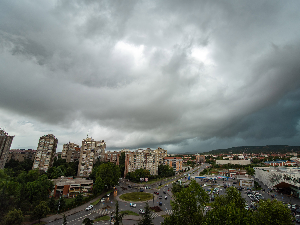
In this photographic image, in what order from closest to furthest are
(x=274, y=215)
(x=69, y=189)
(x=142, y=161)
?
(x=274, y=215)
(x=69, y=189)
(x=142, y=161)

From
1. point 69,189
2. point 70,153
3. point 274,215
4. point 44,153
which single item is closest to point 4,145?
point 44,153

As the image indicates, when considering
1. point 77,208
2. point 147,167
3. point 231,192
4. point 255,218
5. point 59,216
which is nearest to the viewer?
point 255,218

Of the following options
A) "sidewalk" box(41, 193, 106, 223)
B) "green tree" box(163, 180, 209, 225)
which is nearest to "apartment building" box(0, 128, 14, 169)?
"sidewalk" box(41, 193, 106, 223)

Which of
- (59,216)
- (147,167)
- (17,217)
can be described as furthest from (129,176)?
(17,217)

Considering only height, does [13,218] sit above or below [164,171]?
below

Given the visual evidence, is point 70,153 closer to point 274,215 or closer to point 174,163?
point 174,163

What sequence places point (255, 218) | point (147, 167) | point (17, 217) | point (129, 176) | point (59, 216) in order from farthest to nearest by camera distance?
point (147, 167) → point (129, 176) → point (59, 216) → point (17, 217) → point (255, 218)

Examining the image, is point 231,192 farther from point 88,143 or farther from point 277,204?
point 88,143

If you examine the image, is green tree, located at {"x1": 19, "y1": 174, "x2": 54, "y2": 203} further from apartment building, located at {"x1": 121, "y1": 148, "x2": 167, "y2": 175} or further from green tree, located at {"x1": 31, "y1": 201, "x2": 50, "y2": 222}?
apartment building, located at {"x1": 121, "y1": 148, "x2": 167, "y2": 175}
